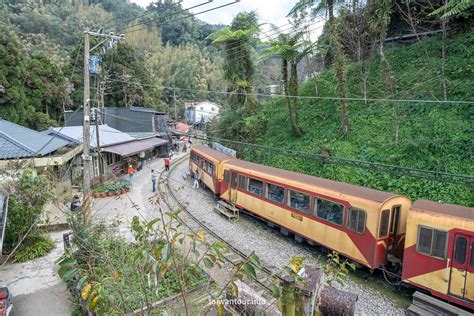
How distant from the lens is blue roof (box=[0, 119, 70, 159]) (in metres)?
13.9

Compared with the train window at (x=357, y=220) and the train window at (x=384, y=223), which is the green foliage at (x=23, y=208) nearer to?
the train window at (x=357, y=220)

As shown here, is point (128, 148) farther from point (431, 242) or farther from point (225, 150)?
point (431, 242)

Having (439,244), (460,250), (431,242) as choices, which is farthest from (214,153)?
(460,250)

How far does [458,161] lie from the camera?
12.4m

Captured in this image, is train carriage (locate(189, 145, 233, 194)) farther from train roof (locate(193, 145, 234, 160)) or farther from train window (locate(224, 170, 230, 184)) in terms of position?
train window (locate(224, 170, 230, 184))

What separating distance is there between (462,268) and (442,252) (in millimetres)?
486

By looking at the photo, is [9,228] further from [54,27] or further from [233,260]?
[54,27]

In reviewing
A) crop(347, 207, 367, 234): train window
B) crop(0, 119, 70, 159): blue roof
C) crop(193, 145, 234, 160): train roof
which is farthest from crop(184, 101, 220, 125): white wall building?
crop(347, 207, 367, 234): train window

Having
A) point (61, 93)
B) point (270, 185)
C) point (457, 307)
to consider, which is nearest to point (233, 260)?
point (270, 185)

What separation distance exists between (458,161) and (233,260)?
9491mm

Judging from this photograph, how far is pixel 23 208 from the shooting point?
1098cm

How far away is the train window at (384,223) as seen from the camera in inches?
347

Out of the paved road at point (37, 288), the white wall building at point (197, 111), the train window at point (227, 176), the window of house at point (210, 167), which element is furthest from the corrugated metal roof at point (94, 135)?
the white wall building at point (197, 111)

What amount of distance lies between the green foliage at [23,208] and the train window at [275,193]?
26.8 feet
